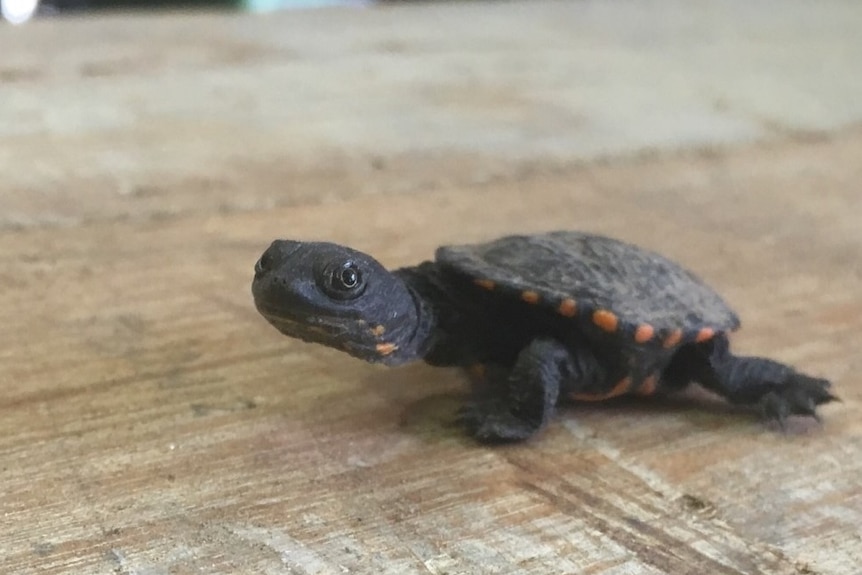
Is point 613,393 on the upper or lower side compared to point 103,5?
lower

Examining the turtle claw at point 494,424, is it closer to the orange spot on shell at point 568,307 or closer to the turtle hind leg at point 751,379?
the orange spot on shell at point 568,307

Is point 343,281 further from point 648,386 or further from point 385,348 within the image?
point 648,386

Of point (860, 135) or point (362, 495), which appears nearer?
point (362, 495)

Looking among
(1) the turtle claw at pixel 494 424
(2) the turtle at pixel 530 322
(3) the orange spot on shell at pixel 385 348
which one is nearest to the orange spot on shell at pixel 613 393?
(2) the turtle at pixel 530 322

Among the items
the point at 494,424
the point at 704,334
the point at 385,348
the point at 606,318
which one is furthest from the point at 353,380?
the point at 704,334

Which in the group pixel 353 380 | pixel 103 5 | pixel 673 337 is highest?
pixel 103 5

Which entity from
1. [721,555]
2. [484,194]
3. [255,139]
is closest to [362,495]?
[721,555]

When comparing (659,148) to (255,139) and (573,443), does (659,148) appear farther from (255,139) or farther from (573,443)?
(573,443)
